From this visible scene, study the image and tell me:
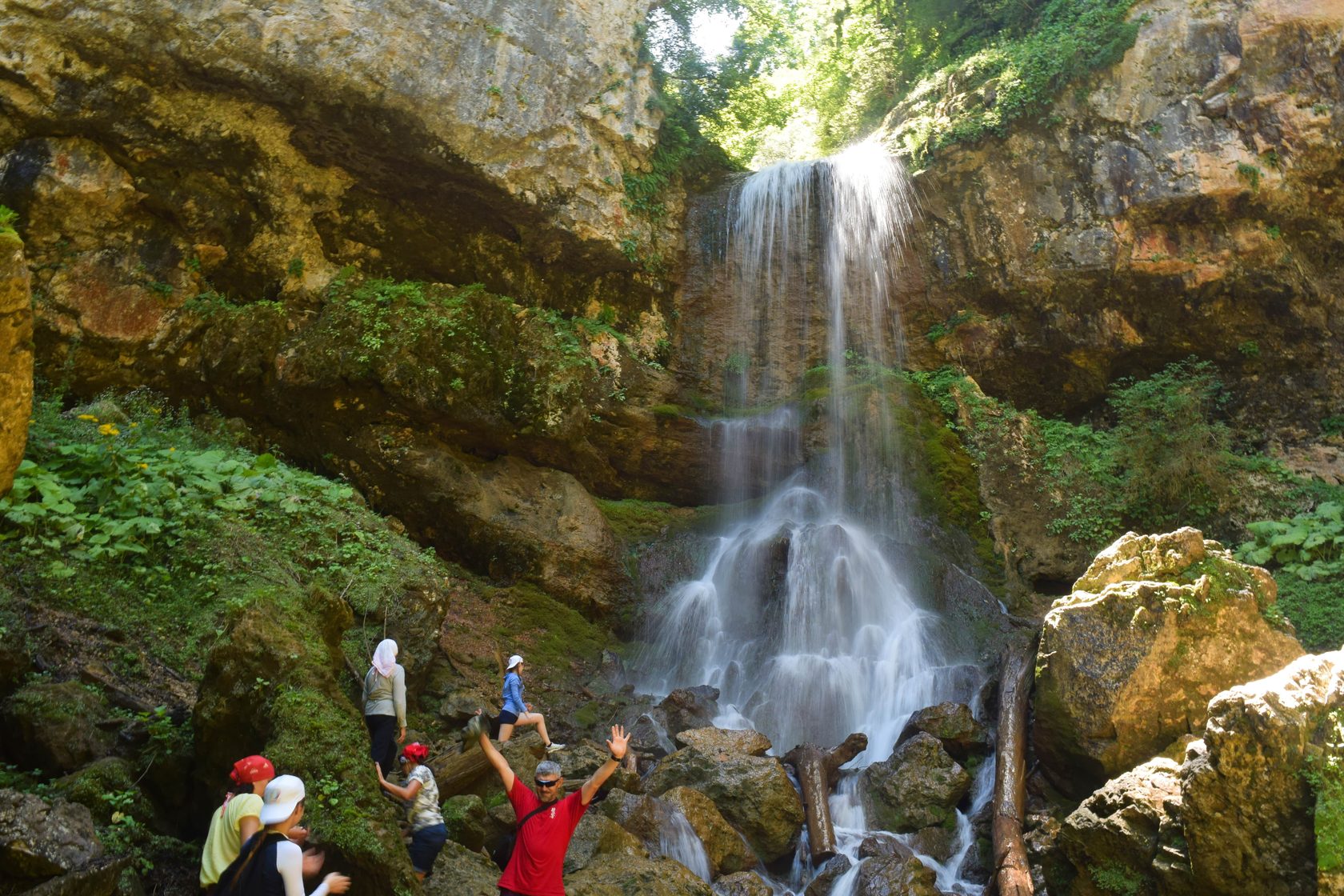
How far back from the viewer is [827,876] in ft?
22.0

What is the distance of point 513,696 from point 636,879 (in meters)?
2.12

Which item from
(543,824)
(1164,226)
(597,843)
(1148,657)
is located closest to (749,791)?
(597,843)

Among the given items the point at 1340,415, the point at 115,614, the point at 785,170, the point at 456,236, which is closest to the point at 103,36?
the point at 456,236

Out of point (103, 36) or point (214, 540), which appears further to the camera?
point (103, 36)

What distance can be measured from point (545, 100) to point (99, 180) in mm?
5871

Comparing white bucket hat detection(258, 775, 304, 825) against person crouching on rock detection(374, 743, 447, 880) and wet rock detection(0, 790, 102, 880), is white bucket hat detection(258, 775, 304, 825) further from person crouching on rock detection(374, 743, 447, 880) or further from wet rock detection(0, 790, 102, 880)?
person crouching on rock detection(374, 743, 447, 880)

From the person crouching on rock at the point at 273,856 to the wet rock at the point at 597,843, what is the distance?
8.28ft

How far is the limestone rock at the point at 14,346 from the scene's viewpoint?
17.8 ft

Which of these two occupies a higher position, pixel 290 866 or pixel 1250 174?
pixel 1250 174

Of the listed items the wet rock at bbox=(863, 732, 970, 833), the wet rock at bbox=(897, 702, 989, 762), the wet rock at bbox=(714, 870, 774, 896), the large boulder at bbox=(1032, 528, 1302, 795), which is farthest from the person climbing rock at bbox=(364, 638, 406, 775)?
the large boulder at bbox=(1032, 528, 1302, 795)

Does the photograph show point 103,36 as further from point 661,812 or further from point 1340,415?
point 1340,415

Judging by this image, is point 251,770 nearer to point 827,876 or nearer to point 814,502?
point 827,876

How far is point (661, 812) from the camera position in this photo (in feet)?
22.0

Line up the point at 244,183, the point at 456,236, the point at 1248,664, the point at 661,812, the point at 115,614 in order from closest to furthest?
the point at 115,614
the point at 661,812
the point at 1248,664
the point at 244,183
the point at 456,236
